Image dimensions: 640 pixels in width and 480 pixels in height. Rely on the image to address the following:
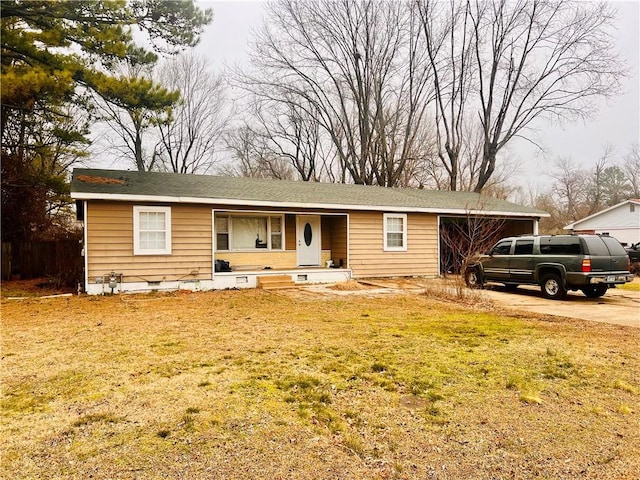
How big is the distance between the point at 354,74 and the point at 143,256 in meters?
20.7

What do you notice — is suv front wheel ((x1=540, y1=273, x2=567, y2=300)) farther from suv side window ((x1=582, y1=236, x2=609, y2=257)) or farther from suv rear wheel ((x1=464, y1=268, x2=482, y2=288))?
suv rear wheel ((x1=464, y1=268, x2=482, y2=288))

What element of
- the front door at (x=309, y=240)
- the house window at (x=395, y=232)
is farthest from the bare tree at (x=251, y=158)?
the house window at (x=395, y=232)

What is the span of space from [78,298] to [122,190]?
2.97 m

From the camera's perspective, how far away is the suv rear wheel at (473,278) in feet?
42.2

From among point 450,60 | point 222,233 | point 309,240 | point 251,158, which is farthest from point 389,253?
point 251,158

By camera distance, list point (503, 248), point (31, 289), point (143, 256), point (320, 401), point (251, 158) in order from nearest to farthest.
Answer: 1. point (320, 401)
2. point (143, 256)
3. point (31, 289)
4. point (503, 248)
5. point (251, 158)

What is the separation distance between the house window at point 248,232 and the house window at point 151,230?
241cm

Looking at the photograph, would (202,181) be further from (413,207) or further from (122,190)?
(413,207)

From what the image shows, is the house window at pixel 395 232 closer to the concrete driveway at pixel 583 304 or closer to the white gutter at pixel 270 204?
the white gutter at pixel 270 204

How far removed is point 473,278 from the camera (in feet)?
43.1

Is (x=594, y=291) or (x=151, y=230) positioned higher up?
(x=151, y=230)

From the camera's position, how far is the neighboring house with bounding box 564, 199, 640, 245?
2428cm

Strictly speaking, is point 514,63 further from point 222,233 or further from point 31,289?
point 31,289

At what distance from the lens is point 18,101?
9.60m
